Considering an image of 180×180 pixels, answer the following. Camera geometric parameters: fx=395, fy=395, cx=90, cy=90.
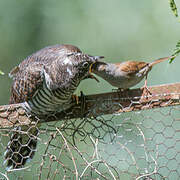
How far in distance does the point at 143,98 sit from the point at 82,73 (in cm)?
38

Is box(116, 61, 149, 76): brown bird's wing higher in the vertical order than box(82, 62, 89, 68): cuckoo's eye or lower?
higher

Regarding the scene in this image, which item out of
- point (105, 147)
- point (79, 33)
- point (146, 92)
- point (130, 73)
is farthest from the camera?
point (79, 33)

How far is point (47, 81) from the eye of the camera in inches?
95.0

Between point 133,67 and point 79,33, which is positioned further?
point 79,33

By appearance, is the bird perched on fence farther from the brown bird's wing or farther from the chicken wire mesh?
the brown bird's wing

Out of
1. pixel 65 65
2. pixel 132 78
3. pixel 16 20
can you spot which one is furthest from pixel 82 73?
pixel 16 20

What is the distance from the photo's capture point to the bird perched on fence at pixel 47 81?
223 cm

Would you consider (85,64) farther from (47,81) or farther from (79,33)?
(79,33)

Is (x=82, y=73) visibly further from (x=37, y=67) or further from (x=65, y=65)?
(x=37, y=67)

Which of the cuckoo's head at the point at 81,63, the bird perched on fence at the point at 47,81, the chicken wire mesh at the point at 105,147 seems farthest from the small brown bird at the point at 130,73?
the cuckoo's head at the point at 81,63

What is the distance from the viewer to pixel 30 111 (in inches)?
93.7

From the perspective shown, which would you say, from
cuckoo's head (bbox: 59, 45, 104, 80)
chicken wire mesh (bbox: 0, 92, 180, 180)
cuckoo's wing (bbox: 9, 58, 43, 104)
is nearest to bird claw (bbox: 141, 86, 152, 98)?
chicken wire mesh (bbox: 0, 92, 180, 180)

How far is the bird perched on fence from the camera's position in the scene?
223 centimetres

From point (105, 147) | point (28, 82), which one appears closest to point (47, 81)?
point (28, 82)
